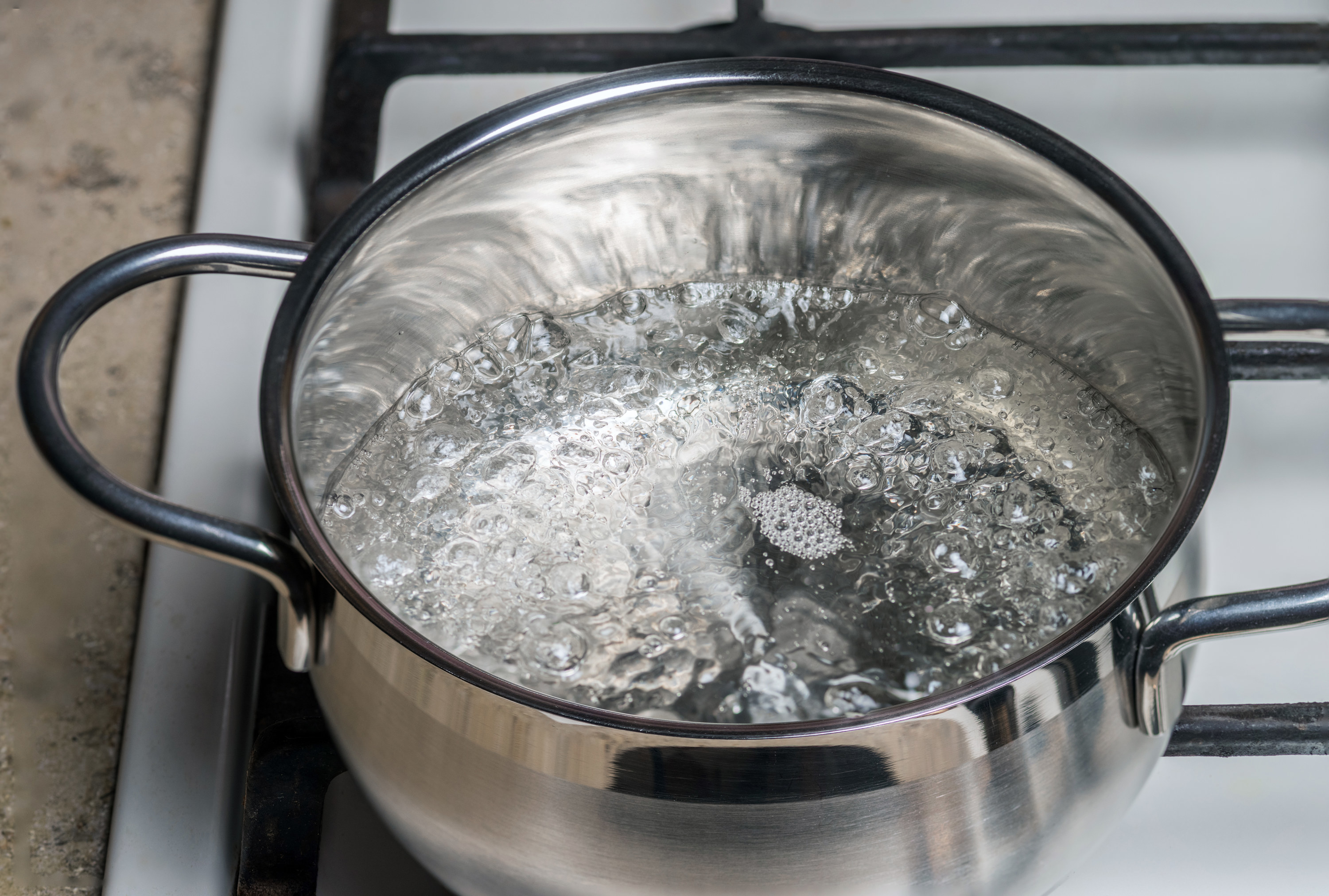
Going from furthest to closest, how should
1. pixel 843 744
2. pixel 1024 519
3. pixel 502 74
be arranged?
pixel 502 74, pixel 1024 519, pixel 843 744

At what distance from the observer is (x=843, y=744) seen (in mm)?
211

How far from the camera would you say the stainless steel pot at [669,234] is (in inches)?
8.7

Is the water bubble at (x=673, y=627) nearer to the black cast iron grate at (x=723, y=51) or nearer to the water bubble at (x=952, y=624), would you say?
the water bubble at (x=952, y=624)

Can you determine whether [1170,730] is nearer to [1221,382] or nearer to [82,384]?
[1221,382]

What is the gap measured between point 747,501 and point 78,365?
26 centimetres

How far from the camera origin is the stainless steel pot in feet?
0.73

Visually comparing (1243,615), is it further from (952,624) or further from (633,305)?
(633,305)

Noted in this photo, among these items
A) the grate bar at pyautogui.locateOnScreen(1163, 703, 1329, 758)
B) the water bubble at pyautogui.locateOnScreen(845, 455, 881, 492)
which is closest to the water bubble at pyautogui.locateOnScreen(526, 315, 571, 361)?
the water bubble at pyautogui.locateOnScreen(845, 455, 881, 492)

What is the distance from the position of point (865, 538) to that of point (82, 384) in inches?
11.4

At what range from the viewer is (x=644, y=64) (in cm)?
43

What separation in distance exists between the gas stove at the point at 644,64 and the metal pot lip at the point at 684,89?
101 mm

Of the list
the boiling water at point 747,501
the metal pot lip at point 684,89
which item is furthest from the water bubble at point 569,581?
the metal pot lip at point 684,89

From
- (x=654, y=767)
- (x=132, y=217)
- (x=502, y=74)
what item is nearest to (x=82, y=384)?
(x=132, y=217)

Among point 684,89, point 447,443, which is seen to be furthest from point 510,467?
point 684,89
